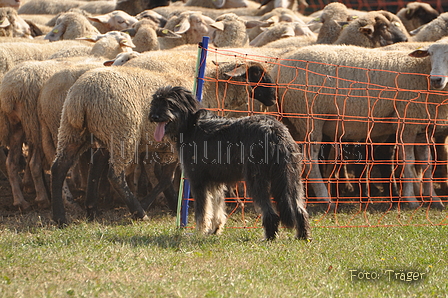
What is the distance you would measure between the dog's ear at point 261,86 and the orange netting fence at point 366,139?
0.08 m

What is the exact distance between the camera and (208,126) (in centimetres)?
541

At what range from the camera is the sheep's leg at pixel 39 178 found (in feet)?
26.0

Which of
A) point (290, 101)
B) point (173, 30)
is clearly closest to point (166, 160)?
point (290, 101)

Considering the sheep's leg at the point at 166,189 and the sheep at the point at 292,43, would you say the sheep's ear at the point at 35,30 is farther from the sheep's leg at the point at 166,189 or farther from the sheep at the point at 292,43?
the sheep's leg at the point at 166,189

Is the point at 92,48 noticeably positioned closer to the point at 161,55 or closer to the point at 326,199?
the point at 161,55

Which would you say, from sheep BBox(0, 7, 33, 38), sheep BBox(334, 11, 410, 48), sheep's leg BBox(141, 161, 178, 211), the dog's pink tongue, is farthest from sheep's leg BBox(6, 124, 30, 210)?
sheep BBox(334, 11, 410, 48)

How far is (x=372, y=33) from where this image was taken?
427 inches

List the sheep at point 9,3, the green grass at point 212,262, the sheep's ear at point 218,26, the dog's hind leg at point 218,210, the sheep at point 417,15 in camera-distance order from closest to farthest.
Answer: the green grass at point 212,262 → the dog's hind leg at point 218,210 → the sheep's ear at point 218,26 → the sheep at point 417,15 → the sheep at point 9,3

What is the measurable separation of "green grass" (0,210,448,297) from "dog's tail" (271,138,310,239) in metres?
0.22

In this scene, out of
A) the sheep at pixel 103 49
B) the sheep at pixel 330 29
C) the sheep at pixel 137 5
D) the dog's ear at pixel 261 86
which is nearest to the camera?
the dog's ear at pixel 261 86

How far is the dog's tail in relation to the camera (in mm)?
5047

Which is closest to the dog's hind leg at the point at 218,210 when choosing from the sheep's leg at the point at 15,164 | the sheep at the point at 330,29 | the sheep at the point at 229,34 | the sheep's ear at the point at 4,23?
the sheep's leg at the point at 15,164

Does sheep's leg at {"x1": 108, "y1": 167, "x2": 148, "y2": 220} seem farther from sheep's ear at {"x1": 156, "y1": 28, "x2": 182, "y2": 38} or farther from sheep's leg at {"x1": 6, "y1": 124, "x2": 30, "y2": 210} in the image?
sheep's ear at {"x1": 156, "y1": 28, "x2": 182, "y2": 38}

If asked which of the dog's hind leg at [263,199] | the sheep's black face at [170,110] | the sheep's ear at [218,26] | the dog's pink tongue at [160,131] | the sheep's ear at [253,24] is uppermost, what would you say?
the sheep's ear at [218,26]
